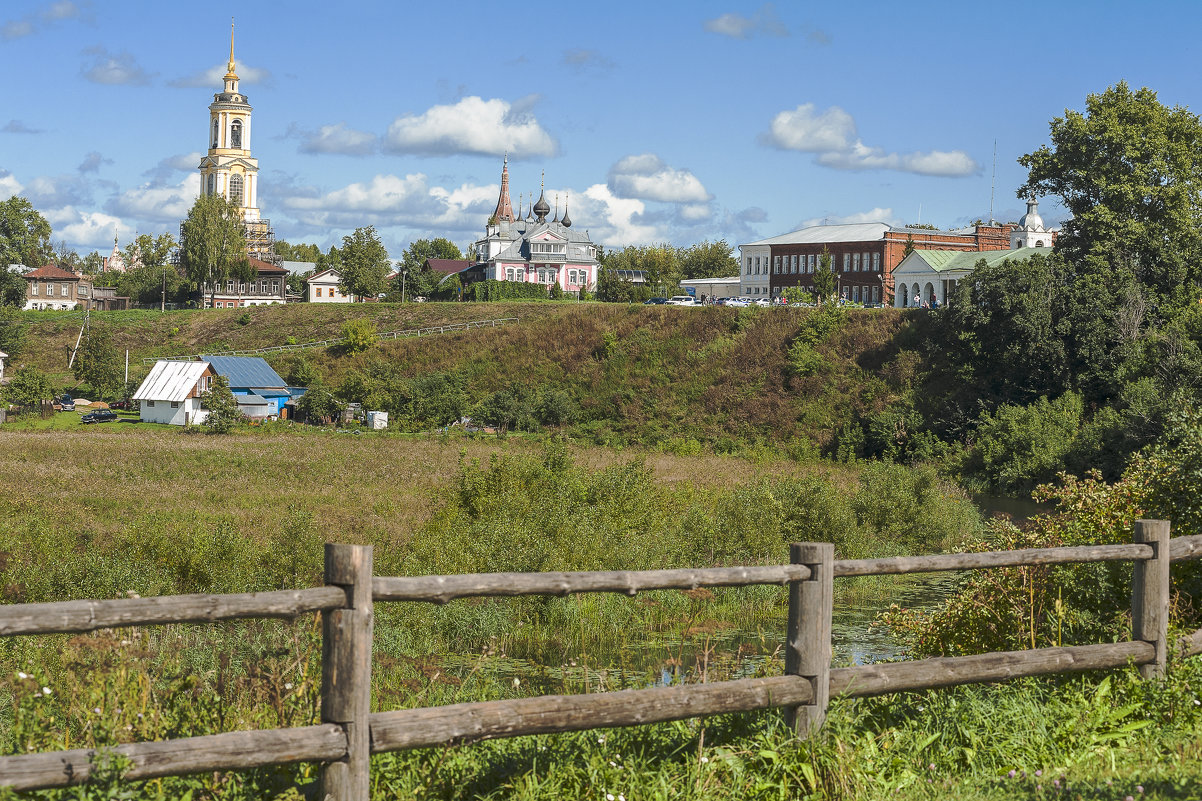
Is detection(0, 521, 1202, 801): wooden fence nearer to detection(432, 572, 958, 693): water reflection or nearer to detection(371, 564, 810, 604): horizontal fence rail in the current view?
detection(371, 564, 810, 604): horizontal fence rail

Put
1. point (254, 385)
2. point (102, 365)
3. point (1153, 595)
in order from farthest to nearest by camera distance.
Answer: point (102, 365), point (254, 385), point (1153, 595)

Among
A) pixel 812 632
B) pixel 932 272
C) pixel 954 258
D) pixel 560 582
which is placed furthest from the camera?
pixel 954 258

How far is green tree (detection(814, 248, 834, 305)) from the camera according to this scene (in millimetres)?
69812

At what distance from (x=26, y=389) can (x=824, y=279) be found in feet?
150

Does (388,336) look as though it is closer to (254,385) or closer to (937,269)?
(254,385)

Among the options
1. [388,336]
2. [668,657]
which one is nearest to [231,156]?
[388,336]

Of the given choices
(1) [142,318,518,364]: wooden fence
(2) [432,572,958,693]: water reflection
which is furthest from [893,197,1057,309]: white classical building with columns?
(2) [432,572,958,693]: water reflection

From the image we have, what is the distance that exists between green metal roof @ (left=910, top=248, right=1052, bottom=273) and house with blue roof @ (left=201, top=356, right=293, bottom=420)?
3833 centimetres

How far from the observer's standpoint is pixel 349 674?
15.9ft

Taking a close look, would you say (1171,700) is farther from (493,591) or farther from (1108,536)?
(493,591)

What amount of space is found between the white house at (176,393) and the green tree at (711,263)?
6298cm

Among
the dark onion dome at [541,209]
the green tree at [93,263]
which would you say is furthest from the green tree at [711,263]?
the green tree at [93,263]

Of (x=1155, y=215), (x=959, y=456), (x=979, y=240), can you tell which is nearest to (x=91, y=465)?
(x=959, y=456)

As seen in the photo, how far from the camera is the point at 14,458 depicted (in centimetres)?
3544
